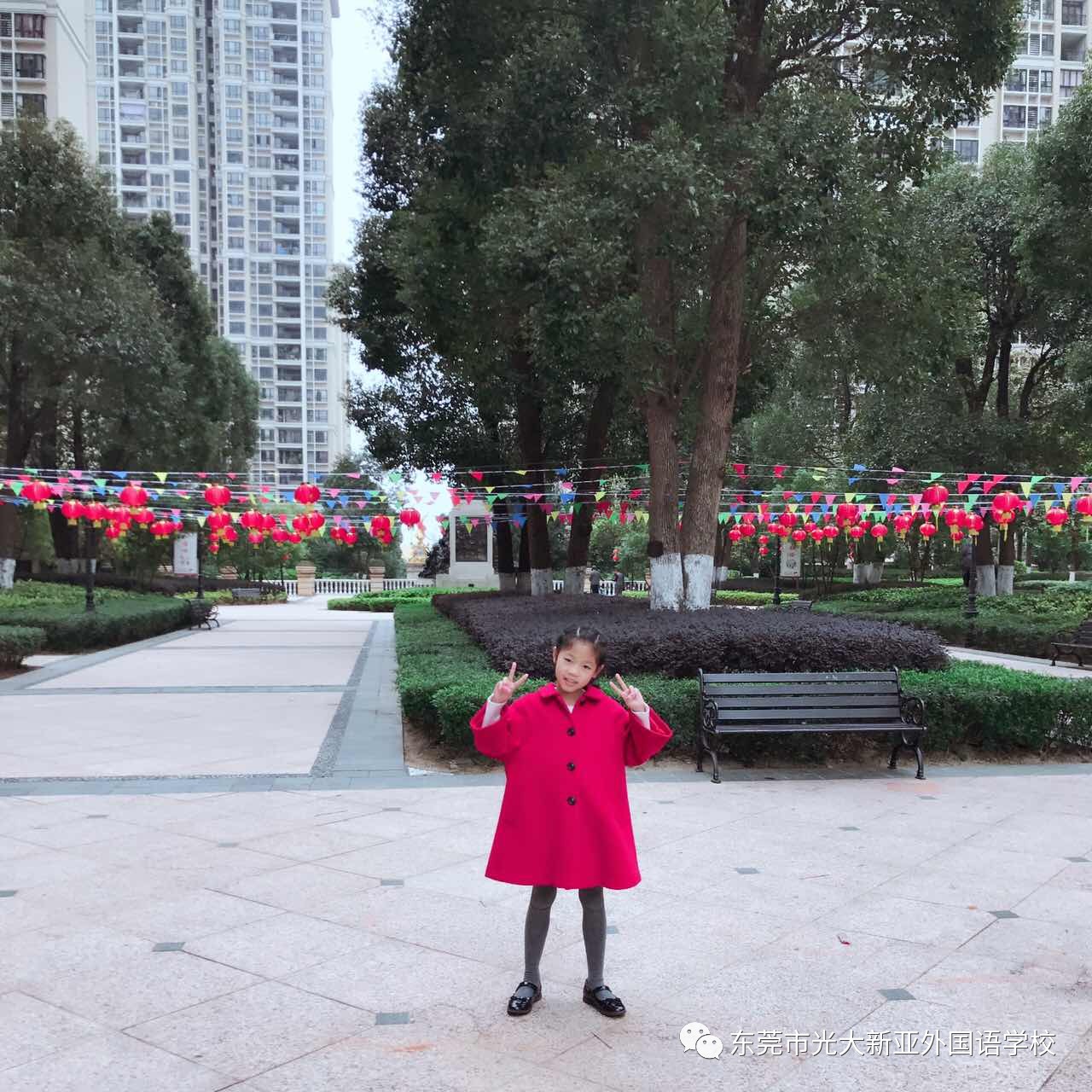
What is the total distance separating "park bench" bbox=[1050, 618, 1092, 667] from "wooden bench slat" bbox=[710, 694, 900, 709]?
9.92 m

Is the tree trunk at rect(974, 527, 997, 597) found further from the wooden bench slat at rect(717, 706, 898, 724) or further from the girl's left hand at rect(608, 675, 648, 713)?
the girl's left hand at rect(608, 675, 648, 713)

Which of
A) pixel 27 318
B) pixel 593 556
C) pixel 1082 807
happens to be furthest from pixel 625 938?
pixel 593 556

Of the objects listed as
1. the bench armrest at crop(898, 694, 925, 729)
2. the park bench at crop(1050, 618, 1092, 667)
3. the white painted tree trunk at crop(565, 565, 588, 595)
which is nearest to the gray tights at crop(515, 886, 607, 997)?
the bench armrest at crop(898, 694, 925, 729)

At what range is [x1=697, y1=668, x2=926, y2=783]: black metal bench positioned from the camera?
25.3 ft

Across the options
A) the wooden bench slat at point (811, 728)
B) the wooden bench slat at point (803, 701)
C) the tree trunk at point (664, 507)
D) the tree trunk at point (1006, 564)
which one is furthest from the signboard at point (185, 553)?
the wooden bench slat at point (811, 728)

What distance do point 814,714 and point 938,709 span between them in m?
1.27

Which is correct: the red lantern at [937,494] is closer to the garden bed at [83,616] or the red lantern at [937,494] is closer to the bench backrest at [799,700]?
the bench backrest at [799,700]

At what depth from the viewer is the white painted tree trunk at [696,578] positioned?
482 inches

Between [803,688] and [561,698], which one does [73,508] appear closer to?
[803,688]

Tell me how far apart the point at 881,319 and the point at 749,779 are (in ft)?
24.9

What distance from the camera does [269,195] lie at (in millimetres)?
99125

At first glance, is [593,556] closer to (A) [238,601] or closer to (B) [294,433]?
(A) [238,601]

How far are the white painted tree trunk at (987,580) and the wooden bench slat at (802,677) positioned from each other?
17.8 m

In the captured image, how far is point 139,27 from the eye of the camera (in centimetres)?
9275
